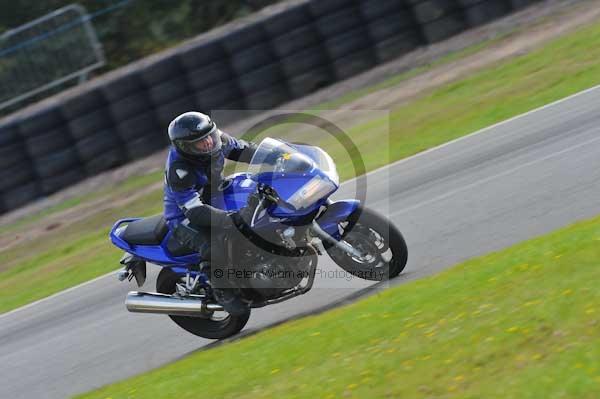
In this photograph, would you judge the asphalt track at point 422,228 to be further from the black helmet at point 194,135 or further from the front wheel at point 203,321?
the black helmet at point 194,135

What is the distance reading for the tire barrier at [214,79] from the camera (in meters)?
15.4

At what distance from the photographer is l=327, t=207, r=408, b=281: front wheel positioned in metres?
7.25

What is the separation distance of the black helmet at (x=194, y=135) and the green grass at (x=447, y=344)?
1506mm

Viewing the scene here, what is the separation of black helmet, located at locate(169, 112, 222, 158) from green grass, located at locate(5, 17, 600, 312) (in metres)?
4.72

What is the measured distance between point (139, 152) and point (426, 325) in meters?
10.6

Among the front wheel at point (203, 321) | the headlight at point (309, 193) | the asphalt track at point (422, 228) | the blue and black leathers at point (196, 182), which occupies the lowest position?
the asphalt track at point (422, 228)

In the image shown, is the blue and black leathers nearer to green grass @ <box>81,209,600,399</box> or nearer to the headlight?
the headlight

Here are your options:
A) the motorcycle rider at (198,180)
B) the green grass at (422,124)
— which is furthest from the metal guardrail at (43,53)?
the motorcycle rider at (198,180)

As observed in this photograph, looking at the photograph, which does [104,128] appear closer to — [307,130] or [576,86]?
[307,130]

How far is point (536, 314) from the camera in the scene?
539 cm

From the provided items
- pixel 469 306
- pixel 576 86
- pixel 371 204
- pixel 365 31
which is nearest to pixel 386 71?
pixel 365 31

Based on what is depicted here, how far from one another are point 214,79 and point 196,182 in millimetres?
8678

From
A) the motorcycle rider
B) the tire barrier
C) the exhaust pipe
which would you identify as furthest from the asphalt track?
the tire barrier

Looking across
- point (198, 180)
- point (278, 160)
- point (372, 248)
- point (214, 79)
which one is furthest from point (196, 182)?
point (214, 79)
